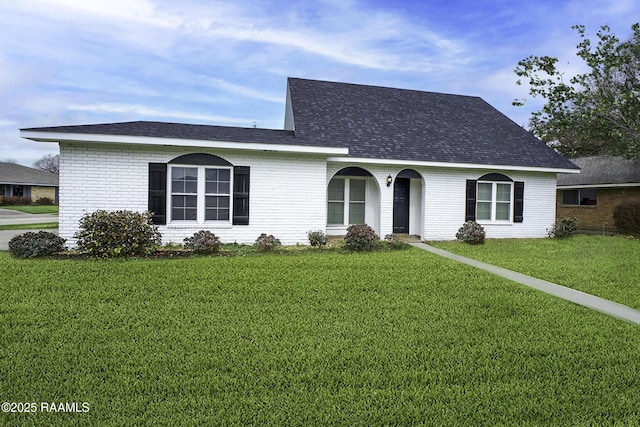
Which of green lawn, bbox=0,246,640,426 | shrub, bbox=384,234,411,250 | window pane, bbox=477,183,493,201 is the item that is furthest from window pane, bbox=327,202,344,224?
green lawn, bbox=0,246,640,426

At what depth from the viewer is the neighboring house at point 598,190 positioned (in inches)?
781

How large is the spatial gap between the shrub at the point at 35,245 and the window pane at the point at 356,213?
9024 millimetres

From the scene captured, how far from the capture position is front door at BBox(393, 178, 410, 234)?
49.1 feet

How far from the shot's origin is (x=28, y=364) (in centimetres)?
396

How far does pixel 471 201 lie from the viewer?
14.8 m

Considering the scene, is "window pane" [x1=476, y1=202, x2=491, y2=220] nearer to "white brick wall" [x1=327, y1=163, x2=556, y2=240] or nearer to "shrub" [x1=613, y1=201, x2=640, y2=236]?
"white brick wall" [x1=327, y1=163, x2=556, y2=240]

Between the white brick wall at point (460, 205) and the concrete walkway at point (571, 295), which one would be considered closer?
the concrete walkway at point (571, 295)

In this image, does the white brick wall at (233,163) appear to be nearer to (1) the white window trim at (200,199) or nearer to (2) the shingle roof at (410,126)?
(1) the white window trim at (200,199)

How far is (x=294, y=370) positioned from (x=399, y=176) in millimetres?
11013

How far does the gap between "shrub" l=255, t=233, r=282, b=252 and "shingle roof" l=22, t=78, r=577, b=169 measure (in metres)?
2.82

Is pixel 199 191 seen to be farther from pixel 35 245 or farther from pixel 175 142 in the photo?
pixel 35 245

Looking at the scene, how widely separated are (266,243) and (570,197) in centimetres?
→ 2002

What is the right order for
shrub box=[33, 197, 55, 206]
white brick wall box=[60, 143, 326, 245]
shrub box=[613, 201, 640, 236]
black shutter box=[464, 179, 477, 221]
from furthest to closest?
shrub box=[33, 197, 55, 206]
shrub box=[613, 201, 640, 236]
black shutter box=[464, 179, 477, 221]
white brick wall box=[60, 143, 326, 245]

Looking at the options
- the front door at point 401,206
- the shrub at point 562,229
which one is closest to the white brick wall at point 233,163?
the front door at point 401,206
